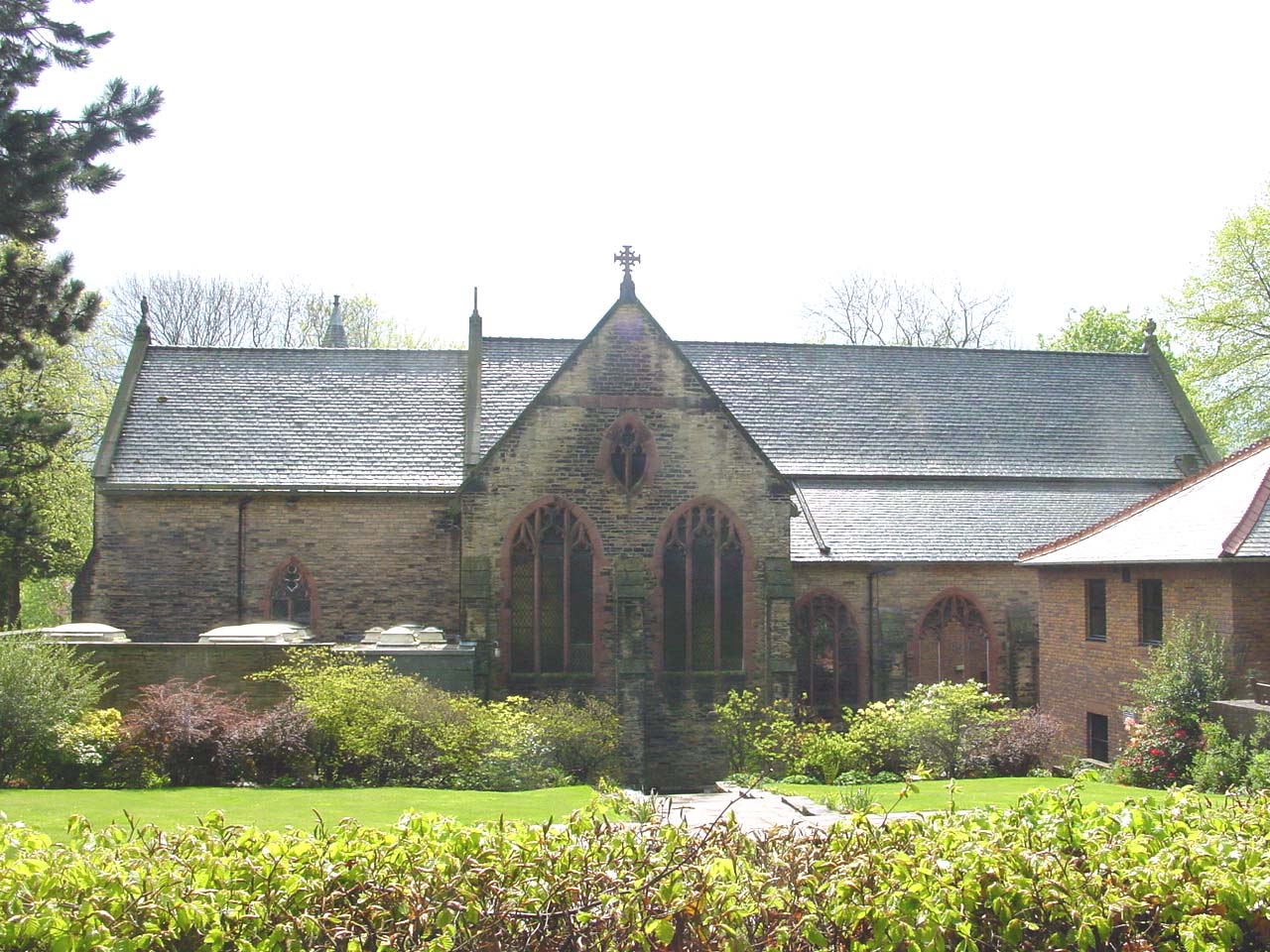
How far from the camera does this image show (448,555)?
88.2 ft

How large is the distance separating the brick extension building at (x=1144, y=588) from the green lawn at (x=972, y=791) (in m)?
3.85

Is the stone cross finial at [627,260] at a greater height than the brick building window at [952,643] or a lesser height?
greater

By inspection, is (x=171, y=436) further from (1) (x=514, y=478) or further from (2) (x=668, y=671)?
(2) (x=668, y=671)

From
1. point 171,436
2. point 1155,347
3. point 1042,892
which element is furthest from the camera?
point 1155,347

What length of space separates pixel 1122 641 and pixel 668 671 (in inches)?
351

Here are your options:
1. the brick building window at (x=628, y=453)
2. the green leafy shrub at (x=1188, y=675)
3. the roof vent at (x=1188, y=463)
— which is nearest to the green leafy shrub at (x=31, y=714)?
the brick building window at (x=628, y=453)

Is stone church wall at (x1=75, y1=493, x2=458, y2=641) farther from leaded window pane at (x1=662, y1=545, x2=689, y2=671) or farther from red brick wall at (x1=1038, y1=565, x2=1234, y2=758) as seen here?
red brick wall at (x1=1038, y1=565, x2=1234, y2=758)

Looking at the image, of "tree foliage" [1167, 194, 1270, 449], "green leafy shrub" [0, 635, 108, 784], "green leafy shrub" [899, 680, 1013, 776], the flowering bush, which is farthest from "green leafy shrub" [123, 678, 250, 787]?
"tree foliage" [1167, 194, 1270, 449]

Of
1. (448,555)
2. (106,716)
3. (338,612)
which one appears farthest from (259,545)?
(106,716)

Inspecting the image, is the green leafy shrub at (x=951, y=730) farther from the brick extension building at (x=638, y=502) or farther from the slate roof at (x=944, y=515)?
the slate roof at (x=944, y=515)

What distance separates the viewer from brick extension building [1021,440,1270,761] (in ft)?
65.2

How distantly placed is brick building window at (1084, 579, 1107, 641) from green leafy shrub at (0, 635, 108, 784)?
18901mm

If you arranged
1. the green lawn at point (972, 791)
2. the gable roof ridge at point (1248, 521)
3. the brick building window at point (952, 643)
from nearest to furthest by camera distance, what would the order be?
the green lawn at point (972, 791)
the gable roof ridge at point (1248, 521)
the brick building window at point (952, 643)

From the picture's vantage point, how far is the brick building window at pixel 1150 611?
22.0 m
